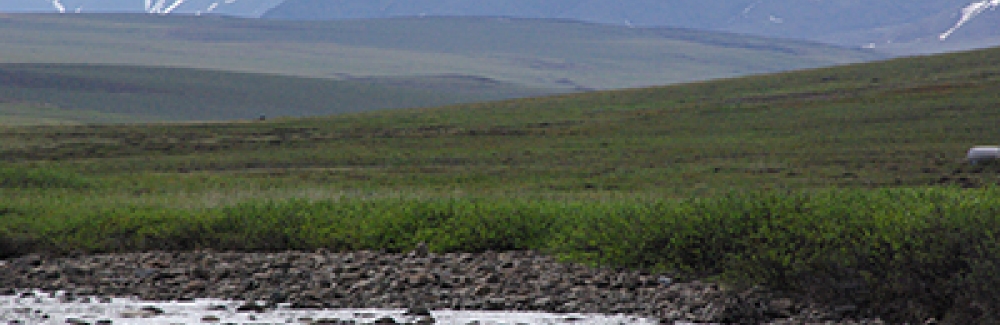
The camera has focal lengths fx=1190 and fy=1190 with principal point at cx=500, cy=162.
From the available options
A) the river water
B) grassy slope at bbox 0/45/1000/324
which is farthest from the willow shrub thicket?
the river water

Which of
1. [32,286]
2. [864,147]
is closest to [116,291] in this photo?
[32,286]

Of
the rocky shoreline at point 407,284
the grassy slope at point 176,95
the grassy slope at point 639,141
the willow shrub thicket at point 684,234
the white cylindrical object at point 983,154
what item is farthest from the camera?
the grassy slope at point 176,95

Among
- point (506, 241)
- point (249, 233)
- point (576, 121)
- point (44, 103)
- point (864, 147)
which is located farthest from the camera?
point (44, 103)

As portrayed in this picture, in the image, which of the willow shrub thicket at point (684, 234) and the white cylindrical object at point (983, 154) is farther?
the white cylindrical object at point (983, 154)

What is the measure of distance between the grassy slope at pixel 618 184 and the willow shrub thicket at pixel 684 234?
0.04 m

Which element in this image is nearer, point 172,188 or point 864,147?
point 172,188

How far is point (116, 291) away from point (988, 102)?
46979 millimetres

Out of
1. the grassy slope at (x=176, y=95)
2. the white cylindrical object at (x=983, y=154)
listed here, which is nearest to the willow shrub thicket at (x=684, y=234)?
the white cylindrical object at (x=983, y=154)

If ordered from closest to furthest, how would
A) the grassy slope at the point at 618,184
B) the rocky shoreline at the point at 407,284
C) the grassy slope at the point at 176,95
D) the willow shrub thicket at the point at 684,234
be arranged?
1. the willow shrub thicket at the point at 684,234
2. the grassy slope at the point at 618,184
3. the rocky shoreline at the point at 407,284
4. the grassy slope at the point at 176,95

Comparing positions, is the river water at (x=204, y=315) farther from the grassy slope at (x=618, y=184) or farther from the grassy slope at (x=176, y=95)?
the grassy slope at (x=176, y=95)

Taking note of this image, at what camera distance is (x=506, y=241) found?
62.6 feet

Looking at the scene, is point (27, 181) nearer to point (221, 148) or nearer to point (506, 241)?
point (506, 241)

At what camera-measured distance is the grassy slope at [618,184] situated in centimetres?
1434

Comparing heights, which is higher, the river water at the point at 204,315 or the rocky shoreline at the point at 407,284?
the rocky shoreline at the point at 407,284
